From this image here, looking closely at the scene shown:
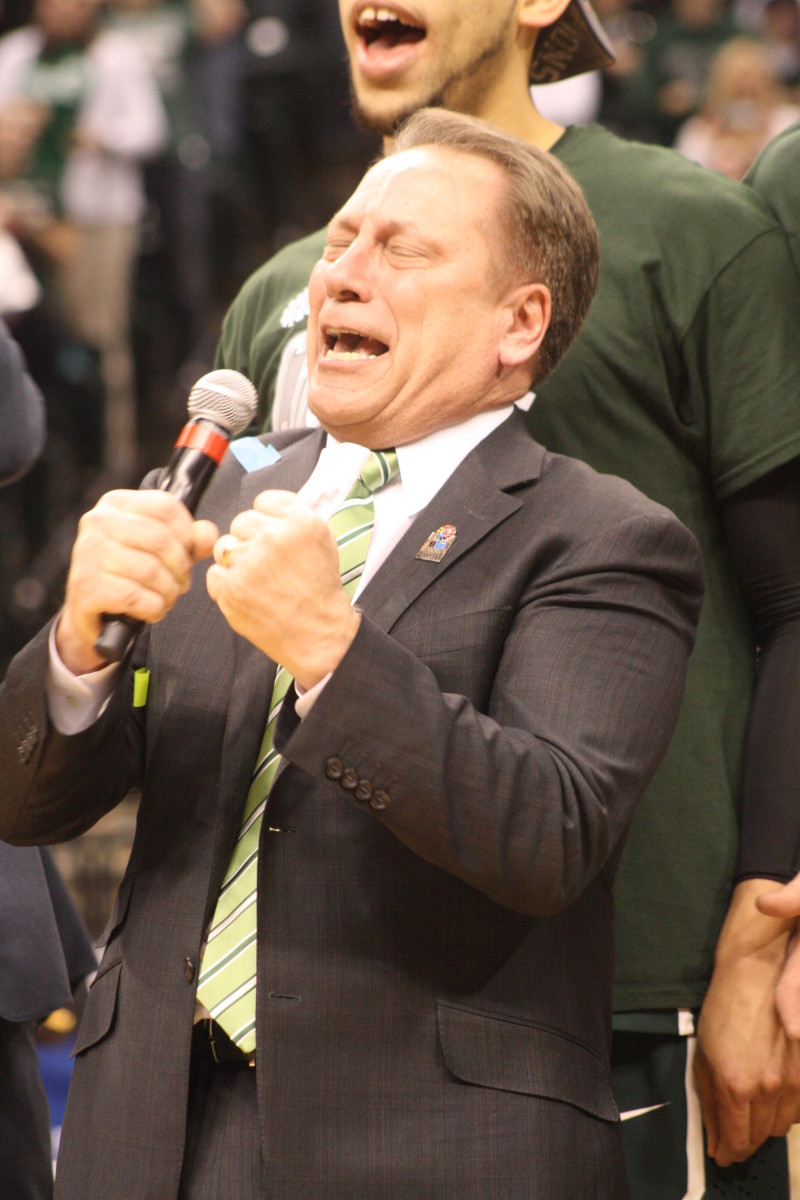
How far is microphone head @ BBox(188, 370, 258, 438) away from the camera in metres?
1.56

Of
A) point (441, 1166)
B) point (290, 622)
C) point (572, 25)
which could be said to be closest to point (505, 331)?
point (290, 622)

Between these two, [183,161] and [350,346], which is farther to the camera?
[183,161]

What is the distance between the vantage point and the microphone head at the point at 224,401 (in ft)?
5.12

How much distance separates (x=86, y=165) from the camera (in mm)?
6359

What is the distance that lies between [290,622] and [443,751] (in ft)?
0.62

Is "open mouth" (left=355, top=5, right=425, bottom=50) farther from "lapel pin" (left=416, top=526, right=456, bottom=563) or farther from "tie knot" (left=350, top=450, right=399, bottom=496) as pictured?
"lapel pin" (left=416, top=526, right=456, bottom=563)

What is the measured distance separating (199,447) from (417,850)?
451 millimetres

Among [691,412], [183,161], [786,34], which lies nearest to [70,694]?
[691,412]

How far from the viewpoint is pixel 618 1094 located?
6.62ft

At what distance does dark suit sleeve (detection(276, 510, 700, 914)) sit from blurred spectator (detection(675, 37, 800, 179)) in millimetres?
4767

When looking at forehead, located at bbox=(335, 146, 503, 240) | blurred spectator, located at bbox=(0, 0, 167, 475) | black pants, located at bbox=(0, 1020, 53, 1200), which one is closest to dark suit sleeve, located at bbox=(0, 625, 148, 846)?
→ black pants, located at bbox=(0, 1020, 53, 1200)

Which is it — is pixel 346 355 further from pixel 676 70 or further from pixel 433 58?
pixel 676 70

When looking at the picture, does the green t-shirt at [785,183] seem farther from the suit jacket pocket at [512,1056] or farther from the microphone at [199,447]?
the suit jacket pocket at [512,1056]

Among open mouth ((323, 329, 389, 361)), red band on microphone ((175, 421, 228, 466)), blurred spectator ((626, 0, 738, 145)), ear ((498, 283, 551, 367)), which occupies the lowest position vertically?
blurred spectator ((626, 0, 738, 145))
